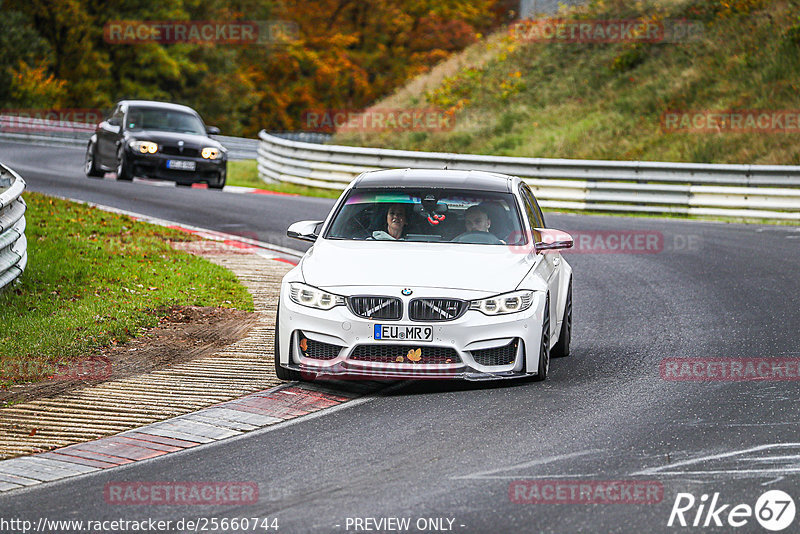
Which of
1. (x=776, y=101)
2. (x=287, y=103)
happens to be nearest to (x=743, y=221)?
(x=776, y=101)

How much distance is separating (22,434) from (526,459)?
3.17 m

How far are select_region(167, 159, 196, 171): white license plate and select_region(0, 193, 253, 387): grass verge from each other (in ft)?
25.0

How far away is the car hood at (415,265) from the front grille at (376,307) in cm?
12

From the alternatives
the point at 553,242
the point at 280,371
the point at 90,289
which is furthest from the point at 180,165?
the point at 280,371

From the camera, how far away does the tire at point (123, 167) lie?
2511cm

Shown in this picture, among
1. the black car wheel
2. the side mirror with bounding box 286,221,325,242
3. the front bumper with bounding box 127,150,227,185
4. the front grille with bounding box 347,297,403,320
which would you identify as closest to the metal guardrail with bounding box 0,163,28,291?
the side mirror with bounding box 286,221,325,242

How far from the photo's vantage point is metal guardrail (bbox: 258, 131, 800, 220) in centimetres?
2270

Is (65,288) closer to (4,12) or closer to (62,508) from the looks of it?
(62,508)

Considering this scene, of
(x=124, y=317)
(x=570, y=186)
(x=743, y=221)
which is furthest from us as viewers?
(x=570, y=186)

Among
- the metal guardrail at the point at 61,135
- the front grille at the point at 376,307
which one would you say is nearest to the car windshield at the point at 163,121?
the metal guardrail at the point at 61,135

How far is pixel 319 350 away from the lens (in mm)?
8539

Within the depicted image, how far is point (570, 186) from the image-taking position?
24.9 meters

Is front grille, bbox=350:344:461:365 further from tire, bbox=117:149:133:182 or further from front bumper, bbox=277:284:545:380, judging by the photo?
tire, bbox=117:149:133:182

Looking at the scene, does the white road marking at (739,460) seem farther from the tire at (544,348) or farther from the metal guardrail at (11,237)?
the metal guardrail at (11,237)
